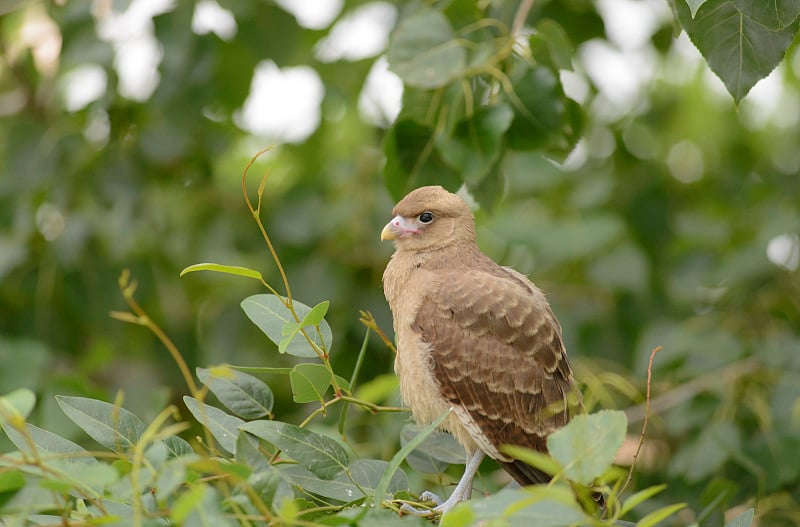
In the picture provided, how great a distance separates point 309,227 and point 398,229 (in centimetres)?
167

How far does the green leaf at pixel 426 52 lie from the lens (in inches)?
124

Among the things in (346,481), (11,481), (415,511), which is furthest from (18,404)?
(415,511)

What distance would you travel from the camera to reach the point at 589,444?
1.95 meters

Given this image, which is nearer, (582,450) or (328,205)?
(582,450)

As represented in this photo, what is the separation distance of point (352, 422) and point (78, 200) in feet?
6.28

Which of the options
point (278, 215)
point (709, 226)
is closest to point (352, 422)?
point (278, 215)

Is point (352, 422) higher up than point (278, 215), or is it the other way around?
point (278, 215)

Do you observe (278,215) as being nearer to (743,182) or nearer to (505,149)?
(505,149)

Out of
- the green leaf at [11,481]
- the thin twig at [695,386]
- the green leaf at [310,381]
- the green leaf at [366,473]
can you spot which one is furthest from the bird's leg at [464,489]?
the thin twig at [695,386]

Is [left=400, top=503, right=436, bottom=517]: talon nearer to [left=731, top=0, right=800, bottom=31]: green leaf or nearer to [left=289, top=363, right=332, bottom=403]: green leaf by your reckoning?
[left=289, top=363, right=332, bottom=403]: green leaf

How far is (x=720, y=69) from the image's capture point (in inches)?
104

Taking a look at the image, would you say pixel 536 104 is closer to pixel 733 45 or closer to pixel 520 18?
pixel 520 18

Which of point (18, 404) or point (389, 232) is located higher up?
point (18, 404)

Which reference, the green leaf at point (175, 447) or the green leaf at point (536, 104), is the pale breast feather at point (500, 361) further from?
the green leaf at point (175, 447)
